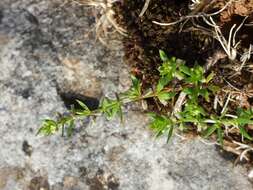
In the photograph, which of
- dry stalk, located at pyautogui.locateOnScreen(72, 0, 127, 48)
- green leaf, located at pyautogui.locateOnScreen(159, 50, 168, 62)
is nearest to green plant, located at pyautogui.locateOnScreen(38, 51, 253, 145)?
green leaf, located at pyautogui.locateOnScreen(159, 50, 168, 62)

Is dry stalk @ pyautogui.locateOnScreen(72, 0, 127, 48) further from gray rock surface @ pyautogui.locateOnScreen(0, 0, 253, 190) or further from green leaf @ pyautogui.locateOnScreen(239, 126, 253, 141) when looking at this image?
green leaf @ pyautogui.locateOnScreen(239, 126, 253, 141)

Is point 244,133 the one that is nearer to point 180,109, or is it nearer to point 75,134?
point 180,109

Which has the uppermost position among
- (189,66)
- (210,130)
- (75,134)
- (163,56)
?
(163,56)

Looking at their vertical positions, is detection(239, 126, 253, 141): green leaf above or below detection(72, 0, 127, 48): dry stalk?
below

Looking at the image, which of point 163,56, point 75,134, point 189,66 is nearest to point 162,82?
point 163,56

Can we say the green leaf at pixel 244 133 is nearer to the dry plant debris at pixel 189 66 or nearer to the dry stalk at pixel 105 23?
the dry plant debris at pixel 189 66

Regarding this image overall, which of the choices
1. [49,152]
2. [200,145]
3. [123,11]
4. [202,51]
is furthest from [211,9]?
[49,152]

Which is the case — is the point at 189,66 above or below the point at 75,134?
above
